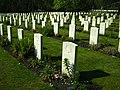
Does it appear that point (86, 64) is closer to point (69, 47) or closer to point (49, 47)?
point (69, 47)

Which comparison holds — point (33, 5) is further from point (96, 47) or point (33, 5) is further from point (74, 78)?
point (74, 78)

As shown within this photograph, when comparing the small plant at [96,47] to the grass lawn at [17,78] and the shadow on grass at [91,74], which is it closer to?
the shadow on grass at [91,74]

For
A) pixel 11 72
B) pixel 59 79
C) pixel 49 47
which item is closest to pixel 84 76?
pixel 59 79

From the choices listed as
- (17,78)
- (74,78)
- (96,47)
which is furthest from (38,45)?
(96,47)

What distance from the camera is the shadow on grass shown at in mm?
8164

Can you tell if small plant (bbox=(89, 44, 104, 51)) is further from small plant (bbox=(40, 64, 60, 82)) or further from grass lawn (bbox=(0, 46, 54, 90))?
small plant (bbox=(40, 64, 60, 82))

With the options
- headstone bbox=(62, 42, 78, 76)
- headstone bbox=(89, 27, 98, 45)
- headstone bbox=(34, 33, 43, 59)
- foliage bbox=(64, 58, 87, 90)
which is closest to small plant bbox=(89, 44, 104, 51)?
headstone bbox=(89, 27, 98, 45)

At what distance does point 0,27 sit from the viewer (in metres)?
17.1

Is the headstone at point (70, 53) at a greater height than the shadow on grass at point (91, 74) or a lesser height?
greater

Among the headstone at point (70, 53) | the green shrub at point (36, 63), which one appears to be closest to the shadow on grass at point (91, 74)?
the headstone at point (70, 53)

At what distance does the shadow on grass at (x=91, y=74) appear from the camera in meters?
8.16

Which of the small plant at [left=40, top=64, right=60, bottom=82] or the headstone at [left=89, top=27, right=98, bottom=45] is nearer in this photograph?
the small plant at [left=40, top=64, right=60, bottom=82]

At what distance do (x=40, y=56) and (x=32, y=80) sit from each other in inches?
86.1

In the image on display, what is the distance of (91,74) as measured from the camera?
863 centimetres
